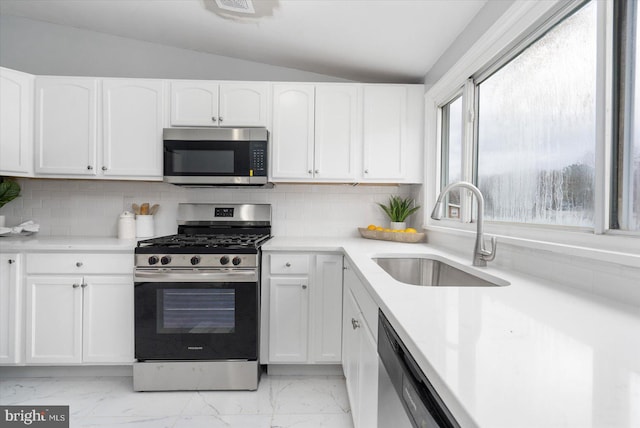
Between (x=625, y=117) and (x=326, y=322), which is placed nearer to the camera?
(x=625, y=117)

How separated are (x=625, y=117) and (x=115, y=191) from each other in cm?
322

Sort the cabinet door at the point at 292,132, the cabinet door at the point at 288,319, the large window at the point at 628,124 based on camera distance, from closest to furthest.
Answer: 1. the large window at the point at 628,124
2. the cabinet door at the point at 288,319
3. the cabinet door at the point at 292,132

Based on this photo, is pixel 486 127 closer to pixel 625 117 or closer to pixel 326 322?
pixel 625 117

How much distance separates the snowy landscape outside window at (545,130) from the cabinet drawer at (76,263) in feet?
7.61

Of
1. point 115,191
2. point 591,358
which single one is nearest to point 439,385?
point 591,358

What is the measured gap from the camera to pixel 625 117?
1.05 meters

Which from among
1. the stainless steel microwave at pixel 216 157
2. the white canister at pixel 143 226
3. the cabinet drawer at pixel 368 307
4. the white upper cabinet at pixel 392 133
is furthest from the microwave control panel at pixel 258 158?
the cabinet drawer at pixel 368 307

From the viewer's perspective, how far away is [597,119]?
3.62 feet

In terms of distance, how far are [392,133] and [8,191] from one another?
9.79 ft

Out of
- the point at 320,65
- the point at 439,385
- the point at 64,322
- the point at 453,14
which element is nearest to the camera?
the point at 439,385

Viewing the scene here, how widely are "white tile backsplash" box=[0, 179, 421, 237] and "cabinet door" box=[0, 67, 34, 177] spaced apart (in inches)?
14.8

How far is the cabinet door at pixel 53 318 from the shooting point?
88.2 inches

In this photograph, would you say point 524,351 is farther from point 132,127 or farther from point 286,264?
point 132,127

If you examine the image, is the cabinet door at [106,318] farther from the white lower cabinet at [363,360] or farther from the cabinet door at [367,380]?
the cabinet door at [367,380]
